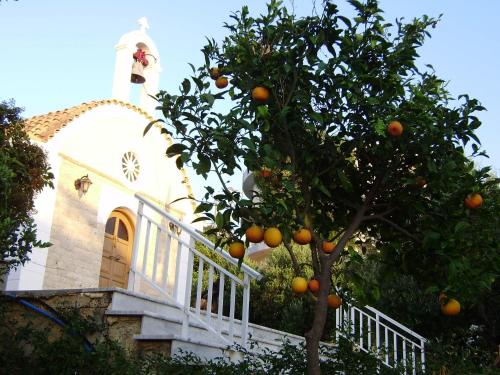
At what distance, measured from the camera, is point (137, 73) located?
1223cm

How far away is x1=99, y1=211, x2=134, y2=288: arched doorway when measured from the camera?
10492 millimetres

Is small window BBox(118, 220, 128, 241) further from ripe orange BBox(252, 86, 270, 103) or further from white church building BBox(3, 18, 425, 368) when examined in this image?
ripe orange BBox(252, 86, 270, 103)

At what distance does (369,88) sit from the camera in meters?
3.38

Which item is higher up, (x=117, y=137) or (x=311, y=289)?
(x=117, y=137)

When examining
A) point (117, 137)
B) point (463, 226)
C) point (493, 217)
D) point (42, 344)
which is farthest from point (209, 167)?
point (117, 137)

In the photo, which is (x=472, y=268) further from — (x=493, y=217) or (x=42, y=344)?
(x=42, y=344)

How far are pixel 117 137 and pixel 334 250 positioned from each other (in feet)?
28.2

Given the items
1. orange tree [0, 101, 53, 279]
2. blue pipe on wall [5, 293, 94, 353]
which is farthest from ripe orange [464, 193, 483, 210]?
blue pipe on wall [5, 293, 94, 353]

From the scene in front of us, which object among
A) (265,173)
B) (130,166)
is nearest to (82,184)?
(130,166)

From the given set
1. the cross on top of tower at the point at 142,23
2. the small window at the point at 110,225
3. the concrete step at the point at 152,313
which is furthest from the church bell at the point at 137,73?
the concrete step at the point at 152,313

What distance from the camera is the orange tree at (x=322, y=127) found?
317 cm

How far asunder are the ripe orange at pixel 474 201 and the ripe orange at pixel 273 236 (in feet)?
3.86

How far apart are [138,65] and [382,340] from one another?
7489mm

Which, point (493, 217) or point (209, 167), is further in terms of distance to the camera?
point (493, 217)
